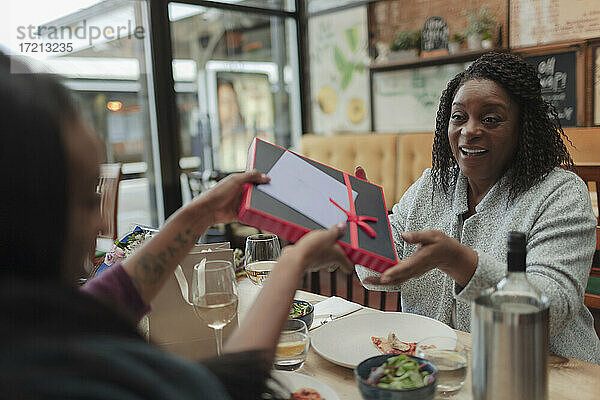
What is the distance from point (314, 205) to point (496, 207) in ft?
2.16

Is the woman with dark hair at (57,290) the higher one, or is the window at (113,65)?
the window at (113,65)

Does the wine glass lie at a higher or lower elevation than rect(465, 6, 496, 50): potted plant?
lower

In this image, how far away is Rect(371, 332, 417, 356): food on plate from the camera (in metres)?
1.13

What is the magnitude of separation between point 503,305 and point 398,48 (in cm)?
376

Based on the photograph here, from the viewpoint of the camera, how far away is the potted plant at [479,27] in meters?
3.79

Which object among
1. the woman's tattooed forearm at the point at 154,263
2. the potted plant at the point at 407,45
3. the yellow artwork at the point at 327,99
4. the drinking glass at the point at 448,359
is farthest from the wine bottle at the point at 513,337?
the yellow artwork at the point at 327,99

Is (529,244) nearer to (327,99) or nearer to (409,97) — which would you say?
(409,97)

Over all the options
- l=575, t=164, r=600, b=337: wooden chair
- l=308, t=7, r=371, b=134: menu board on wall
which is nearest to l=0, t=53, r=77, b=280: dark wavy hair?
l=575, t=164, r=600, b=337: wooden chair

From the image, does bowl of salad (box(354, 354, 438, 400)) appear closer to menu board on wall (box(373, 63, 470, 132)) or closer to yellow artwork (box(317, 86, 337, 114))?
menu board on wall (box(373, 63, 470, 132))

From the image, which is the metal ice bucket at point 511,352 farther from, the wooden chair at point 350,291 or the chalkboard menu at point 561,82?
the chalkboard menu at point 561,82

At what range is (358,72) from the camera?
4.66m

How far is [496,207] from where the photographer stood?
1478 millimetres

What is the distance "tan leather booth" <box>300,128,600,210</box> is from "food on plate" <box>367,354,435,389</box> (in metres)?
2.99

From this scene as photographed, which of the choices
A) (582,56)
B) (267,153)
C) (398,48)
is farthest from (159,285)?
(398,48)
